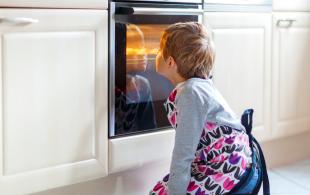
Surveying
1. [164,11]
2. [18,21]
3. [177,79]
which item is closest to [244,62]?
[164,11]

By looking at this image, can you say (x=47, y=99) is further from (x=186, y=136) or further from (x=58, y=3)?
(x=186, y=136)

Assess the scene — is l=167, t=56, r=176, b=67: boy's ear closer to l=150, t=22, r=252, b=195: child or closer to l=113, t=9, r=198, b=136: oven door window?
l=150, t=22, r=252, b=195: child

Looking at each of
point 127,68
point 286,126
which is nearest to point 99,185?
point 127,68

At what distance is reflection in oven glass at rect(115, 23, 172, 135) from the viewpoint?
62.9 inches

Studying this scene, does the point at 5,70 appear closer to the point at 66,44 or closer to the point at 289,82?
the point at 66,44

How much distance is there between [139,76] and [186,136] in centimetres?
42

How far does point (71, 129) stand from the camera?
1.50m

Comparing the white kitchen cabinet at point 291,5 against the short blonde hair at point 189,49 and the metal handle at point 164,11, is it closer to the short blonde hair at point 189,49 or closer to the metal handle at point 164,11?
the metal handle at point 164,11

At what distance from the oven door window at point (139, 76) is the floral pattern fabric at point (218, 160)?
0.28 m

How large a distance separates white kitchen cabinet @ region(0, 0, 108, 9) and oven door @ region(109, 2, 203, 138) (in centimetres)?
5

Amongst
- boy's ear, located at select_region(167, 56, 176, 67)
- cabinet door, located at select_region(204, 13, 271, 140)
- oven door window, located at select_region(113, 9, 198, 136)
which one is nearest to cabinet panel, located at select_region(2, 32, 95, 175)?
oven door window, located at select_region(113, 9, 198, 136)

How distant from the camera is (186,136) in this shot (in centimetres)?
133

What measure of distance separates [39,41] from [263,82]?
1114 mm

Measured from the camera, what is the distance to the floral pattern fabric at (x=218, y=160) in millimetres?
1359
